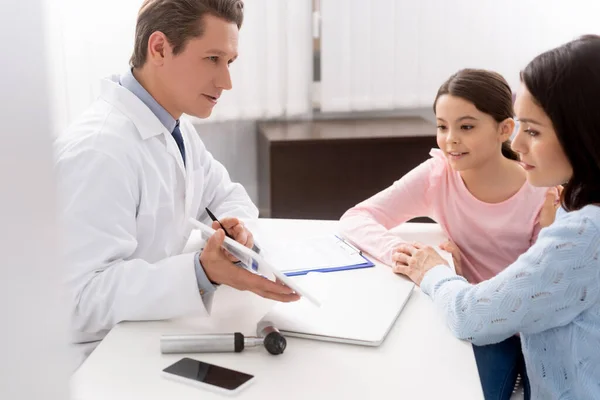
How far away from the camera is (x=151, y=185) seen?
1345 millimetres

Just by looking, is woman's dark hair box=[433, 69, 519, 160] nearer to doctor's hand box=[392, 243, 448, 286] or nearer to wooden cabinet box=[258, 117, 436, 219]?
doctor's hand box=[392, 243, 448, 286]

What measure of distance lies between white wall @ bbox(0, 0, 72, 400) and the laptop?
0.88m

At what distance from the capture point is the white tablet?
102cm

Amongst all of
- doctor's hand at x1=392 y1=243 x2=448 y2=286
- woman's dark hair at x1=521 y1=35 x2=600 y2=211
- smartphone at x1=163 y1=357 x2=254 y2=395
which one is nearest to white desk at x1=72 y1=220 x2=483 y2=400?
smartphone at x1=163 y1=357 x2=254 y2=395

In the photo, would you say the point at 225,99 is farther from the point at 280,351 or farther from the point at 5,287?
the point at 5,287

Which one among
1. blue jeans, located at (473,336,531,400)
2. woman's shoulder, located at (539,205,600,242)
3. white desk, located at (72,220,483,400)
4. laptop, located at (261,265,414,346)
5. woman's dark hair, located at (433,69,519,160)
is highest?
woman's dark hair, located at (433,69,519,160)

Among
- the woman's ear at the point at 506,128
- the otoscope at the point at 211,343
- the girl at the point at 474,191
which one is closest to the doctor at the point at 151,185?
the otoscope at the point at 211,343

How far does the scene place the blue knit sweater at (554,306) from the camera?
1.05 m

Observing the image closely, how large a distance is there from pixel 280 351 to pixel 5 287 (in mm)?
841

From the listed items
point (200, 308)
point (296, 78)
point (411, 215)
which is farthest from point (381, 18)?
point (200, 308)

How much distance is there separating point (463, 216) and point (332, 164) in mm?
1458

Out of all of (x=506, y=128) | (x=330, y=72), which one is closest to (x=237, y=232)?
(x=506, y=128)

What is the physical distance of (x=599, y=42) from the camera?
3.68 feet

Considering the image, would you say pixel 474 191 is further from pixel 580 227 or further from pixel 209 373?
pixel 209 373
